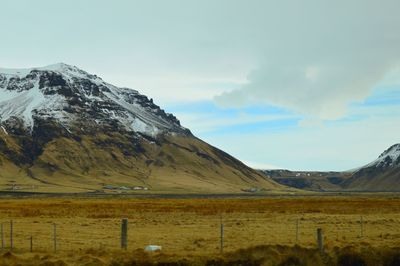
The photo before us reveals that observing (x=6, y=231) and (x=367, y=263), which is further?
(x=6, y=231)

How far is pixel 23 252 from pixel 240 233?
17.2 metres

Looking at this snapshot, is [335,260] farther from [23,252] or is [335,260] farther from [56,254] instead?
[23,252]

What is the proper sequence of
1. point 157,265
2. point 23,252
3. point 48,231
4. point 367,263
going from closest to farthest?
point 157,265
point 367,263
point 23,252
point 48,231

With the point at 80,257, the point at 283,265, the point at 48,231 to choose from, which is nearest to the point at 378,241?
the point at 283,265

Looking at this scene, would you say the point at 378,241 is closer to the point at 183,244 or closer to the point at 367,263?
the point at 367,263

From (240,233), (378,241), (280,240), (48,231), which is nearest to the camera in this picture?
(378,241)

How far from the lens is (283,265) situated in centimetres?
2470

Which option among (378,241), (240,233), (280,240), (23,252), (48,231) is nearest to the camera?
(23,252)

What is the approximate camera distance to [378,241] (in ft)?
106

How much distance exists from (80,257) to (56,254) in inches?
85.9

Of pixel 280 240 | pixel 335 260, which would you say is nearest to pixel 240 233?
pixel 280 240

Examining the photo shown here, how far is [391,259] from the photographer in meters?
26.6

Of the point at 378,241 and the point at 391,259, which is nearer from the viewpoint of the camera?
the point at 391,259

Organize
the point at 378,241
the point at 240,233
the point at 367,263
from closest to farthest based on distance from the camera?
the point at 367,263 < the point at 378,241 < the point at 240,233
